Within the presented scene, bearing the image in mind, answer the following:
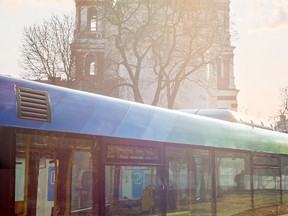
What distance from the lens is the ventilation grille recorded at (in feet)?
20.3

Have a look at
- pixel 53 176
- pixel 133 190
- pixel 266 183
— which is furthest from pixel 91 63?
pixel 53 176

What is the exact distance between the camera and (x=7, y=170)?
19.3ft

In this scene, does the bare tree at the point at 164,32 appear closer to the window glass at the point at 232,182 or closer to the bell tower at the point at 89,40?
the bell tower at the point at 89,40

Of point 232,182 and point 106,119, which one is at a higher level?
point 106,119

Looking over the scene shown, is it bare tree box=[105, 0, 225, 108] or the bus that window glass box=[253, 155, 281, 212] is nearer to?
the bus

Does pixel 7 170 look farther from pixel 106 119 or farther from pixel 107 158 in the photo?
pixel 106 119

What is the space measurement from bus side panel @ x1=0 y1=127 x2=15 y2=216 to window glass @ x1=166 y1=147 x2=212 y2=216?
11.1ft

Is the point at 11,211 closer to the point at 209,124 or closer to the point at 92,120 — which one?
the point at 92,120

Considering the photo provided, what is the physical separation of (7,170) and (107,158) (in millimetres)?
1749

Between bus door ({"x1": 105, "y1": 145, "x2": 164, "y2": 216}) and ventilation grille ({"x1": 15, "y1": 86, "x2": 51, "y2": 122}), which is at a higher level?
ventilation grille ({"x1": 15, "y1": 86, "x2": 51, "y2": 122})

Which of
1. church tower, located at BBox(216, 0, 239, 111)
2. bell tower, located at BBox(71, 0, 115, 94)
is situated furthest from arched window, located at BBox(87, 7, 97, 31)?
church tower, located at BBox(216, 0, 239, 111)

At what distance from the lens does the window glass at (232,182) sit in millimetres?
10898

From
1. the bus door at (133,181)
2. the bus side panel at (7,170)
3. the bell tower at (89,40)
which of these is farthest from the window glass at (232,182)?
the bell tower at (89,40)

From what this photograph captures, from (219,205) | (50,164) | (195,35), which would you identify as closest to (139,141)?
(50,164)
